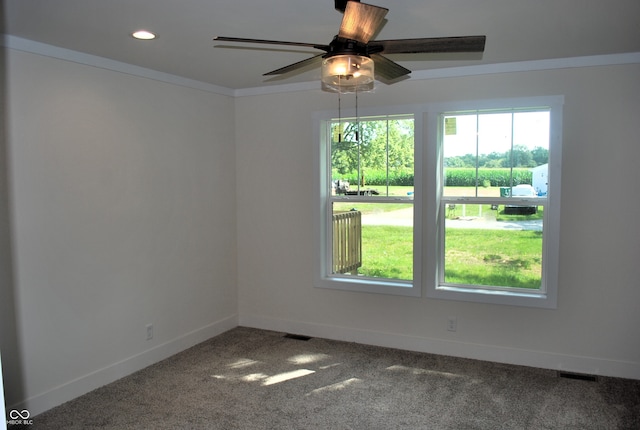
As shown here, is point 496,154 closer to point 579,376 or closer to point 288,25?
point 579,376

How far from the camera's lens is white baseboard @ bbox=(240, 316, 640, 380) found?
3.72 m

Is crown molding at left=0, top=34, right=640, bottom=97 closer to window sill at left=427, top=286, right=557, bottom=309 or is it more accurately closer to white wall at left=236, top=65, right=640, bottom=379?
white wall at left=236, top=65, right=640, bottom=379

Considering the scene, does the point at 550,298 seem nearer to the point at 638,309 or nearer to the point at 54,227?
the point at 638,309

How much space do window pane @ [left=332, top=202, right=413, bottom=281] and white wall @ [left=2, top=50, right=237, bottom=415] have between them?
119 cm

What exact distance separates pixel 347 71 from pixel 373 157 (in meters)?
2.29

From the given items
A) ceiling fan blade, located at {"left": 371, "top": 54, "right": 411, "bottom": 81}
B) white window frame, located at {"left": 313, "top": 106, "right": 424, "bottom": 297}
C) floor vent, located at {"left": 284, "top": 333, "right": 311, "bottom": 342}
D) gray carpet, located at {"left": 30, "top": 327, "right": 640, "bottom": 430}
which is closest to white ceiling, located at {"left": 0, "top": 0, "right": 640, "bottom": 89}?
ceiling fan blade, located at {"left": 371, "top": 54, "right": 411, "bottom": 81}

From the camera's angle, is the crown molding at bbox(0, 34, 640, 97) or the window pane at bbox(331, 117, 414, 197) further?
the window pane at bbox(331, 117, 414, 197)

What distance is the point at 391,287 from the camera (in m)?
4.40

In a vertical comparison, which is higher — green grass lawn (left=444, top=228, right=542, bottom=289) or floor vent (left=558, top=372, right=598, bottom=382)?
green grass lawn (left=444, top=228, right=542, bottom=289)

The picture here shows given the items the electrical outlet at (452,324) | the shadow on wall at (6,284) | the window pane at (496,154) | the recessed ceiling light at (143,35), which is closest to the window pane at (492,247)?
the window pane at (496,154)

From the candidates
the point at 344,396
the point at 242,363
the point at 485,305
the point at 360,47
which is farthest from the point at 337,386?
the point at 360,47

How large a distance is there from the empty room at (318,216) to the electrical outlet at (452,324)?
0.04 feet

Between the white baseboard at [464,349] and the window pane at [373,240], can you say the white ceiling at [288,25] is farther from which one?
the white baseboard at [464,349]

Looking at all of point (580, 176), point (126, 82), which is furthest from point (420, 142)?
point (126, 82)
